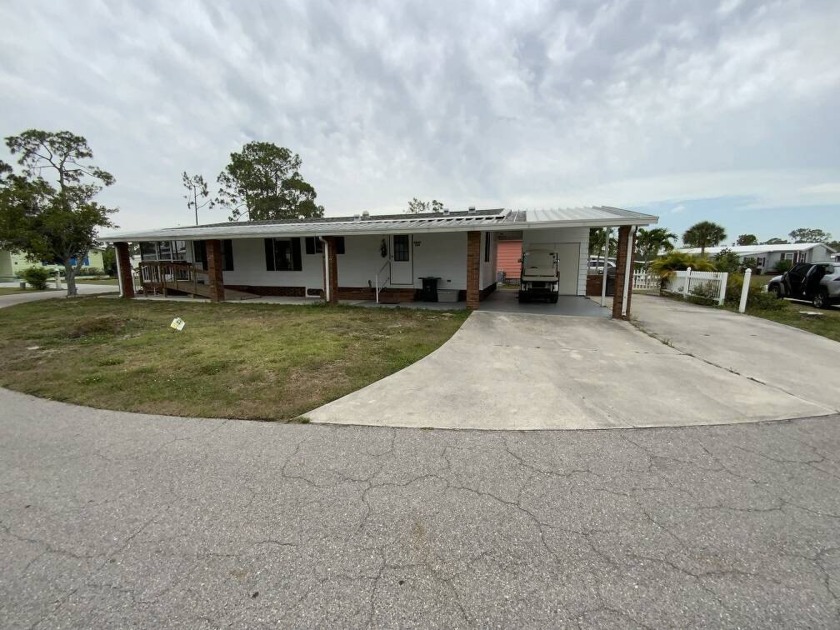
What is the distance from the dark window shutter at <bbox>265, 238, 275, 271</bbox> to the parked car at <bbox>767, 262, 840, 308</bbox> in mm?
18241

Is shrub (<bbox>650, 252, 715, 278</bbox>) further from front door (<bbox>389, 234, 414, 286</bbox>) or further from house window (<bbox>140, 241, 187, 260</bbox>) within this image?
house window (<bbox>140, 241, 187, 260</bbox>)

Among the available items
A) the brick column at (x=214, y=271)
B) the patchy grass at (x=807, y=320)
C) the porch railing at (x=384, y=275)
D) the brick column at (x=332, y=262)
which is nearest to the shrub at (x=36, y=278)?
the brick column at (x=214, y=271)

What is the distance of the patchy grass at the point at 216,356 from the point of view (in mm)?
4449

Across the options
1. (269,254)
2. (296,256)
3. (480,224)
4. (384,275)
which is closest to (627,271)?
(480,224)

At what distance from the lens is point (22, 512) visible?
245cm

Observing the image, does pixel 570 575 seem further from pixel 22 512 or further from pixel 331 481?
pixel 22 512

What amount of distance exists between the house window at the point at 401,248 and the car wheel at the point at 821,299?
13.6 m

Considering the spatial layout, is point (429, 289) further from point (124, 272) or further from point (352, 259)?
point (124, 272)

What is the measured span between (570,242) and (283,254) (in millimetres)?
11519

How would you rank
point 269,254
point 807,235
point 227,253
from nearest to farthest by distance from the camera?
point 269,254, point 227,253, point 807,235

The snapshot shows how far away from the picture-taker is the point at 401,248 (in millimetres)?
13445

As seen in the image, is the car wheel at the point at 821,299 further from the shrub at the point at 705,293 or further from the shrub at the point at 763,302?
the shrub at the point at 705,293

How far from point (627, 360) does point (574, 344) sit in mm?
1145

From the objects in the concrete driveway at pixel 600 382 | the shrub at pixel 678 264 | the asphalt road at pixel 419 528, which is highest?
the shrub at pixel 678 264
